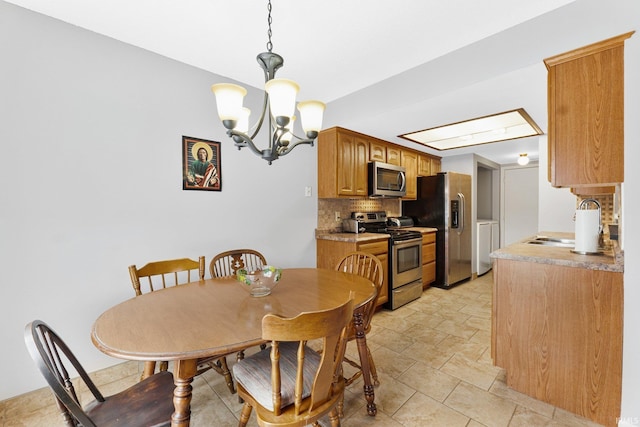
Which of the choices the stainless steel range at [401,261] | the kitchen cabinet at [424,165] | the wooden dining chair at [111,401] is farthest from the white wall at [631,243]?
the kitchen cabinet at [424,165]

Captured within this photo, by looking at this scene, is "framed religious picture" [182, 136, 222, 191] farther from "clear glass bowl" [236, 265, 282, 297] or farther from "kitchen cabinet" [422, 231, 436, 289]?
"kitchen cabinet" [422, 231, 436, 289]

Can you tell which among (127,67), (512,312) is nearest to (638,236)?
(512,312)

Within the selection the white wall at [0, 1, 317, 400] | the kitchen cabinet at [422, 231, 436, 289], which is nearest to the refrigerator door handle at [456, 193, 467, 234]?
the kitchen cabinet at [422, 231, 436, 289]

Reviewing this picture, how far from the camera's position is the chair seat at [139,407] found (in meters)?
1.05

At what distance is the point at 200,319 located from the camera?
1257mm

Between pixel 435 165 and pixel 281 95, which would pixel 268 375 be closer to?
pixel 281 95

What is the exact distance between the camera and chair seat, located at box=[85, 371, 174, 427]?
1047 millimetres

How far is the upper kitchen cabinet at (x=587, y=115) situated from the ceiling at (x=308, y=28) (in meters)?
0.44

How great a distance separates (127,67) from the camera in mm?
2193

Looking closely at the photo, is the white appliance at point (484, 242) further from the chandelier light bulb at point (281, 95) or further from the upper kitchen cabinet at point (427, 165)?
the chandelier light bulb at point (281, 95)

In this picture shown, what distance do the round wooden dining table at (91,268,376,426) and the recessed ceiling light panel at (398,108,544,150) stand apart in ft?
7.66

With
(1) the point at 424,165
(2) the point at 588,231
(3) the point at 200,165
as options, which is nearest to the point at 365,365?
(2) the point at 588,231

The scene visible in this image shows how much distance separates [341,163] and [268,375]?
2.55m

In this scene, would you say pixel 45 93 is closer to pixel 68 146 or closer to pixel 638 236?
pixel 68 146
